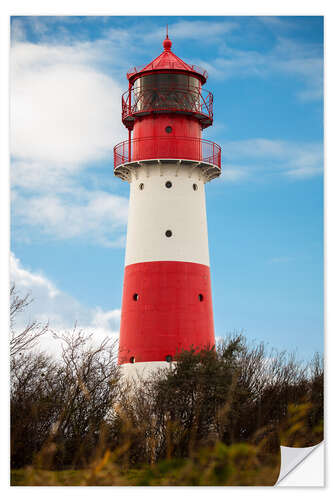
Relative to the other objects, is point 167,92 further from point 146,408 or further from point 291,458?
point 291,458

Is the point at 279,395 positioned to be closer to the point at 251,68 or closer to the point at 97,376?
the point at 97,376

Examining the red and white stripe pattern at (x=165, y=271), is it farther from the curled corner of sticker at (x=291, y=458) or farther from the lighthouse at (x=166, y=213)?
the curled corner of sticker at (x=291, y=458)

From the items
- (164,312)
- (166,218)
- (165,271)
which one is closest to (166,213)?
(166,218)

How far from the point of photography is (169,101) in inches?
809

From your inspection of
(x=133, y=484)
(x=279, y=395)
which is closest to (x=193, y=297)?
(x=279, y=395)

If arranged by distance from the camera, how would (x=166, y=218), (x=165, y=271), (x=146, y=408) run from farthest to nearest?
(x=166, y=218)
(x=165, y=271)
(x=146, y=408)

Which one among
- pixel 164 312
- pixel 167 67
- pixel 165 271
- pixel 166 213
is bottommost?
pixel 164 312

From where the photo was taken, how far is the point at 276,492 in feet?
27.6

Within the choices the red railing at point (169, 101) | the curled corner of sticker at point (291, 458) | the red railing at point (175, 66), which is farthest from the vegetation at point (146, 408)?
the red railing at point (175, 66)

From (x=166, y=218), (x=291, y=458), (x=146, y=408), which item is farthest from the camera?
(x=166, y=218)

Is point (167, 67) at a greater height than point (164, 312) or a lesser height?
greater

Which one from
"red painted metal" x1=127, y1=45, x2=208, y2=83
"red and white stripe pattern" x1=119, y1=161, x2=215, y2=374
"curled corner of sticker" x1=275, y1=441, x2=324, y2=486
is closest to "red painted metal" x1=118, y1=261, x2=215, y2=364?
"red and white stripe pattern" x1=119, y1=161, x2=215, y2=374

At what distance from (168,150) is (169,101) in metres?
1.53
